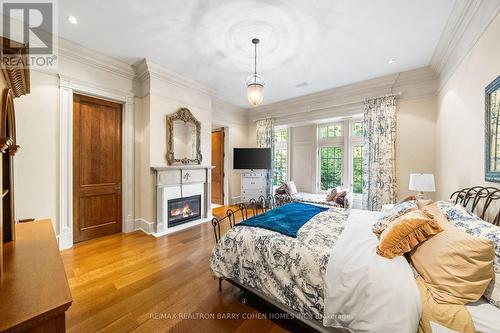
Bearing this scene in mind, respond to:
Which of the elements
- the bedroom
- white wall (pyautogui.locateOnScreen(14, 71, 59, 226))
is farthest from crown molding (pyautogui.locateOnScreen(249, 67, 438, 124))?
white wall (pyautogui.locateOnScreen(14, 71, 59, 226))

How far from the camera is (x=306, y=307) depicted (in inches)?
54.9

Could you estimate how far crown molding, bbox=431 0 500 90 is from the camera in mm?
1774

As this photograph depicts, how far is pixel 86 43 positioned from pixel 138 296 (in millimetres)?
3377

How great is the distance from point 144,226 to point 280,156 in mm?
3881

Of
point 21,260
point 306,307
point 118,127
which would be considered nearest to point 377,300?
point 306,307

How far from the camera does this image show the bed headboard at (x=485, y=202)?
1643 millimetres

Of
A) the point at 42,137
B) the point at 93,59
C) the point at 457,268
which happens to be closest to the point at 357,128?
the point at 457,268

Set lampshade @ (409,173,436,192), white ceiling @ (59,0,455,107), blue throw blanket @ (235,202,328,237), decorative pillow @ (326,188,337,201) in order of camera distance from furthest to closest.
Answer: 1. decorative pillow @ (326,188,337,201)
2. lampshade @ (409,173,436,192)
3. white ceiling @ (59,0,455,107)
4. blue throw blanket @ (235,202,328,237)

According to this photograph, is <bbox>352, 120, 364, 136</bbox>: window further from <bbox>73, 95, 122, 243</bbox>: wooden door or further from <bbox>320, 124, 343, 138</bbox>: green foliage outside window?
<bbox>73, 95, 122, 243</bbox>: wooden door

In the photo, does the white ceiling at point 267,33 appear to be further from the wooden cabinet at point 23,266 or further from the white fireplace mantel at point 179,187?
the white fireplace mantel at point 179,187

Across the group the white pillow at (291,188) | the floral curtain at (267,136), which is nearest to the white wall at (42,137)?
the floral curtain at (267,136)

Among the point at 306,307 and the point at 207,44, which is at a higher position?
the point at 207,44

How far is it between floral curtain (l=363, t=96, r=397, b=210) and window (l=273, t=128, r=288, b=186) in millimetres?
2188

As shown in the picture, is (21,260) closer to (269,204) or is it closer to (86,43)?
(86,43)
